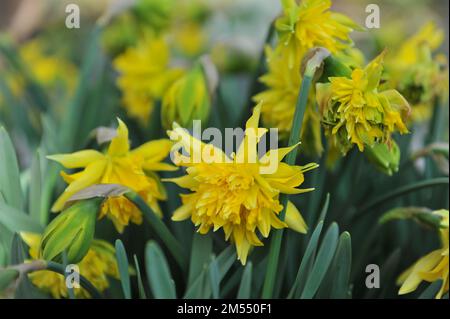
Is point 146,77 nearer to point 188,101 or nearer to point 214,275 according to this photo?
point 188,101

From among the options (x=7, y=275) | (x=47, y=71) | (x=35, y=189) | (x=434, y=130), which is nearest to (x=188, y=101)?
(x=35, y=189)

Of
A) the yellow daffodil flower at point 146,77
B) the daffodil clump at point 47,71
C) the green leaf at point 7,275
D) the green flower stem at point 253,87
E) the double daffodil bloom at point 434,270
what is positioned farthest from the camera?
→ the daffodil clump at point 47,71

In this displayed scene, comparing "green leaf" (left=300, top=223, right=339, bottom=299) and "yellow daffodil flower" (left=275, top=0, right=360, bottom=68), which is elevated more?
"yellow daffodil flower" (left=275, top=0, right=360, bottom=68)

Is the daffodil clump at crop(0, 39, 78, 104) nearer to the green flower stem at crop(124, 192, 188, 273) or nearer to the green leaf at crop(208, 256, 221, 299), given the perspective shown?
the green flower stem at crop(124, 192, 188, 273)

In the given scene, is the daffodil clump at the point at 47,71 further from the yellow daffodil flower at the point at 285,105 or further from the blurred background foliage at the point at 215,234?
the yellow daffodil flower at the point at 285,105

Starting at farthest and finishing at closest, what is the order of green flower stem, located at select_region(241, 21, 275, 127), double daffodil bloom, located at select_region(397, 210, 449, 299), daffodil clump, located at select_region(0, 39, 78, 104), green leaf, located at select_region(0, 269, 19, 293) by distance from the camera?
daffodil clump, located at select_region(0, 39, 78, 104), green flower stem, located at select_region(241, 21, 275, 127), double daffodil bloom, located at select_region(397, 210, 449, 299), green leaf, located at select_region(0, 269, 19, 293)

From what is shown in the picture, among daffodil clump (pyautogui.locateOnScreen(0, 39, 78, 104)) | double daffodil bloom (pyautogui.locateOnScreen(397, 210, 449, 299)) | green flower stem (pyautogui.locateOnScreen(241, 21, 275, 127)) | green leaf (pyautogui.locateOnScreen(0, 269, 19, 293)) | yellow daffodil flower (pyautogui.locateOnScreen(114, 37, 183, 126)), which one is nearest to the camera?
green leaf (pyautogui.locateOnScreen(0, 269, 19, 293))

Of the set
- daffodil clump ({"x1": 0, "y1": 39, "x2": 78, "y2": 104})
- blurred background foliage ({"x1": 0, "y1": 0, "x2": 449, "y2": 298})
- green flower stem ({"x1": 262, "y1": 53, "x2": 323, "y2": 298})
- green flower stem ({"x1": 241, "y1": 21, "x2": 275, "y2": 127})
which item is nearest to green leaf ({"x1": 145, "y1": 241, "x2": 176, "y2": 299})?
blurred background foliage ({"x1": 0, "y1": 0, "x2": 449, "y2": 298})

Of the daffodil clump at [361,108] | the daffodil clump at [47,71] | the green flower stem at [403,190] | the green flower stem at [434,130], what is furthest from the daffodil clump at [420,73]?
the daffodil clump at [47,71]
